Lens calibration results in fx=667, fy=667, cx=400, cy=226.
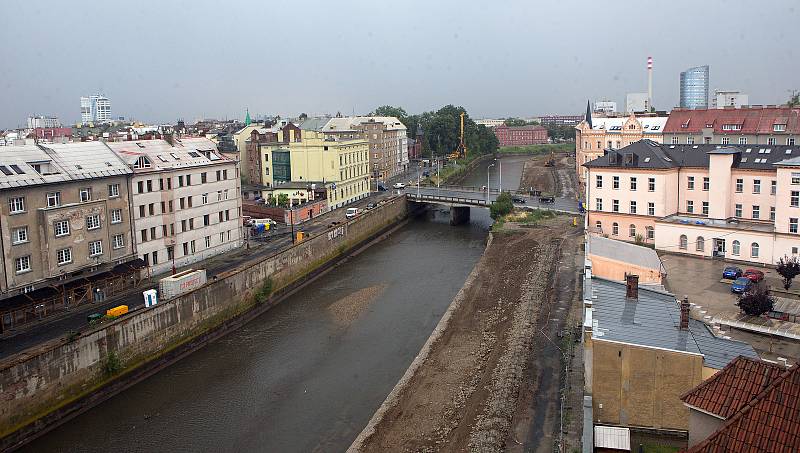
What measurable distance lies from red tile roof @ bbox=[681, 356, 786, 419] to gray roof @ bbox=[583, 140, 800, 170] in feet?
63.7

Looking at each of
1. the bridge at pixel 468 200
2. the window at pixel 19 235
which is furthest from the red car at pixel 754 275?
the window at pixel 19 235

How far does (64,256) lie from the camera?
22.7m

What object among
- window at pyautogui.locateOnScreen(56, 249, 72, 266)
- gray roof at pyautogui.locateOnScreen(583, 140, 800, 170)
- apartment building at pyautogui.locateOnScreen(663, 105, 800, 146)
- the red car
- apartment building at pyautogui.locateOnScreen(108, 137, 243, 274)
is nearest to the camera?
window at pyautogui.locateOnScreen(56, 249, 72, 266)

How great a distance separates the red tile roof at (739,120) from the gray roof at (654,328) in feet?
98.0

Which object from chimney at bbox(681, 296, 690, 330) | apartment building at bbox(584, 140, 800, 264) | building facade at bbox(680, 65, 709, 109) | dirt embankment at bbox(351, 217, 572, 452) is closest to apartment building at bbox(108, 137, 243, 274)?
dirt embankment at bbox(351, 217, 572, 452)

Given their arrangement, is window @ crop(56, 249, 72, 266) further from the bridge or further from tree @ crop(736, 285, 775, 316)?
the bridge

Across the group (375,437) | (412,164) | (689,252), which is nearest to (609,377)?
(375,437)

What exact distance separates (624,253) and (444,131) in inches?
2656

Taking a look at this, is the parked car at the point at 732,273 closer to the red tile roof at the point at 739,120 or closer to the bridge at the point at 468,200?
the bridge at the point at 468,200

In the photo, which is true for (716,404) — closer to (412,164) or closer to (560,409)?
(560,409)

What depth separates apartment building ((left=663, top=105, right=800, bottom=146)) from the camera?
40.8 m

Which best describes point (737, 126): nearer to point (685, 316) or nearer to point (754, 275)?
point (754, 275)

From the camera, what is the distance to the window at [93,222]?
2381cm

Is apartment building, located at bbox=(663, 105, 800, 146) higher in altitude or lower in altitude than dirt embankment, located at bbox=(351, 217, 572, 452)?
higher
